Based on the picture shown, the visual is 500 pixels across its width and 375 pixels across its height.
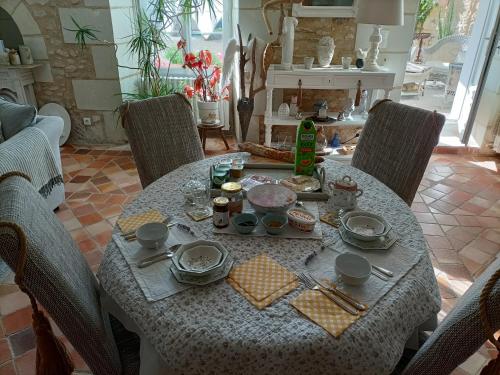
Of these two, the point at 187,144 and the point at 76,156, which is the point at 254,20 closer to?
the point at 187,144

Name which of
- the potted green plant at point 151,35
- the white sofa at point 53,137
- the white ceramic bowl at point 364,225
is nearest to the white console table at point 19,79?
the potted green plant at point 151,35

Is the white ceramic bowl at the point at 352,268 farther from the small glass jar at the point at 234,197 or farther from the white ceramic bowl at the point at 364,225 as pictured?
the small glass jar at the point at 234,197

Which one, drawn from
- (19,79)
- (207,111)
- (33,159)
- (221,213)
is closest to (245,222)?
(221,213)

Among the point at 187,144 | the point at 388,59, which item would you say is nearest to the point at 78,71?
the point at 187,144

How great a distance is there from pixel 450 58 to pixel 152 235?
15.9ft

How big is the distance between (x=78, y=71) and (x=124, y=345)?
10.9ft

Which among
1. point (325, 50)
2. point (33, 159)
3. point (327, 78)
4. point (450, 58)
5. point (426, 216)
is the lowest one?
point (426, 216)

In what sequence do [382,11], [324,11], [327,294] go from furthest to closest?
[324,11] < [382,11] < [327,294]

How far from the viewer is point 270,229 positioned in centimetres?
121

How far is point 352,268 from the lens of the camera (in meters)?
1.03

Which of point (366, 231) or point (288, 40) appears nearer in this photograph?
point (366, 231)

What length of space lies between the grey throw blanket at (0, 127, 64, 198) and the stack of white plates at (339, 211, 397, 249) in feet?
5.62

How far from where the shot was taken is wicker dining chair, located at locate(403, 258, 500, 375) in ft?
2.65

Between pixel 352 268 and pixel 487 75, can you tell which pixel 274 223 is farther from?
pixel 487 75
